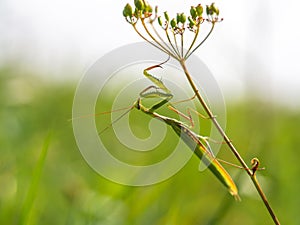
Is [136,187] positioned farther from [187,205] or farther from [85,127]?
[85,127]

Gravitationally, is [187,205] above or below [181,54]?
below

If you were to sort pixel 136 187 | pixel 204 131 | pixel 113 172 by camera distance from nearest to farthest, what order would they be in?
pixel 136 187 → pixel 113 172 → pixel 204 131

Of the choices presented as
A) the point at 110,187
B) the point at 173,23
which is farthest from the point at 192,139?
the point at 110,187

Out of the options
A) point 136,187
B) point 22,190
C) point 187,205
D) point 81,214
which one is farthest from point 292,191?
point 22,190

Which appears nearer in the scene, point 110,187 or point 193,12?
point 193,12

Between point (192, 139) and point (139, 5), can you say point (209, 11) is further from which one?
point (192, 139)

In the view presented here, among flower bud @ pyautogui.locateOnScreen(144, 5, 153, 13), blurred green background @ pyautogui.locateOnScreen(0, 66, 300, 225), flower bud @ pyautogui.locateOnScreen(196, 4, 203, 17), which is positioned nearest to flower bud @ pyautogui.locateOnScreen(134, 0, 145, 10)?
flower bud @ pyautogui.locateOnScreen(144, 5, 153, 13)

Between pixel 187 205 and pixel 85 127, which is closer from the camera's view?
pixel 187 205

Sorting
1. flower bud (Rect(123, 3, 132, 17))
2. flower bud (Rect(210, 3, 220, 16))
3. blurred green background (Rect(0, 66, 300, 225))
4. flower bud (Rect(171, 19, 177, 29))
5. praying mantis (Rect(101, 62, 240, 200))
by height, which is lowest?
blurred green background (Rect(0, 66, 300, 225))

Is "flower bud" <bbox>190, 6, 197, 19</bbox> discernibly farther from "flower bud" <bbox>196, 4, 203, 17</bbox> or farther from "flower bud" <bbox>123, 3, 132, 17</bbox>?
"flower bud" <bbox>123, 3, 132, 17</bbox>
